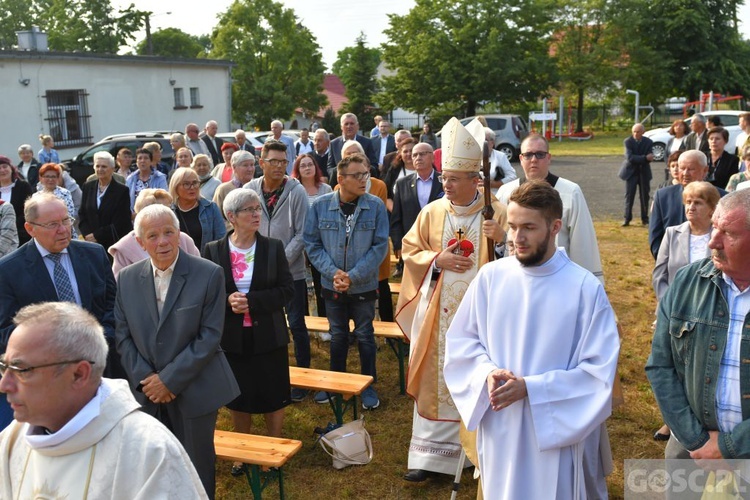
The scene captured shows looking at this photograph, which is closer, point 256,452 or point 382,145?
point 256,452

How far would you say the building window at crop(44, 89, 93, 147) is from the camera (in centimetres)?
2355

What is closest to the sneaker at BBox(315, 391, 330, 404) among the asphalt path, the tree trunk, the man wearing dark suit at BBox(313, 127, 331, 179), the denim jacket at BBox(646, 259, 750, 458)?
the denim jacket at BBox(646, 259, 750, 458)

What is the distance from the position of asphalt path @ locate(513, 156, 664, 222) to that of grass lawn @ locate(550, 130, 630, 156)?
6.20 ft

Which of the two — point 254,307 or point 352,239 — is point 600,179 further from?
point 254,307

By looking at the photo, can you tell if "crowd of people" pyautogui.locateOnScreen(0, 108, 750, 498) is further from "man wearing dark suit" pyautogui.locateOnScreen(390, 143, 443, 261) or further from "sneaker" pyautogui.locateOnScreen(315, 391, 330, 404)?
"man wearing dark suit" pyautogui.locateOnScreen(390, 143, 443, 261)

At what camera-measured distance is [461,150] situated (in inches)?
186

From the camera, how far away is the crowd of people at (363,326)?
2.38 meters

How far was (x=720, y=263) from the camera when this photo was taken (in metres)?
3.09

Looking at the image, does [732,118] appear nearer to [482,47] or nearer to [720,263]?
[482,47]

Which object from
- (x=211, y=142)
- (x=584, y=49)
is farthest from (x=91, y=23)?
(x=211, y=142)

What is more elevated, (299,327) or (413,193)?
(413,193)

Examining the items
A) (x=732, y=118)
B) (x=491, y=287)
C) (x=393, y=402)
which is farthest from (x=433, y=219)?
(x=732, y=118)

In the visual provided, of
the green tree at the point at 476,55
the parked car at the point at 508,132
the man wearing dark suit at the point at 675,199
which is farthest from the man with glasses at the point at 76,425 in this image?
the green tree at the point at 476,55

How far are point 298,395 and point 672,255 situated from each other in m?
3.26
